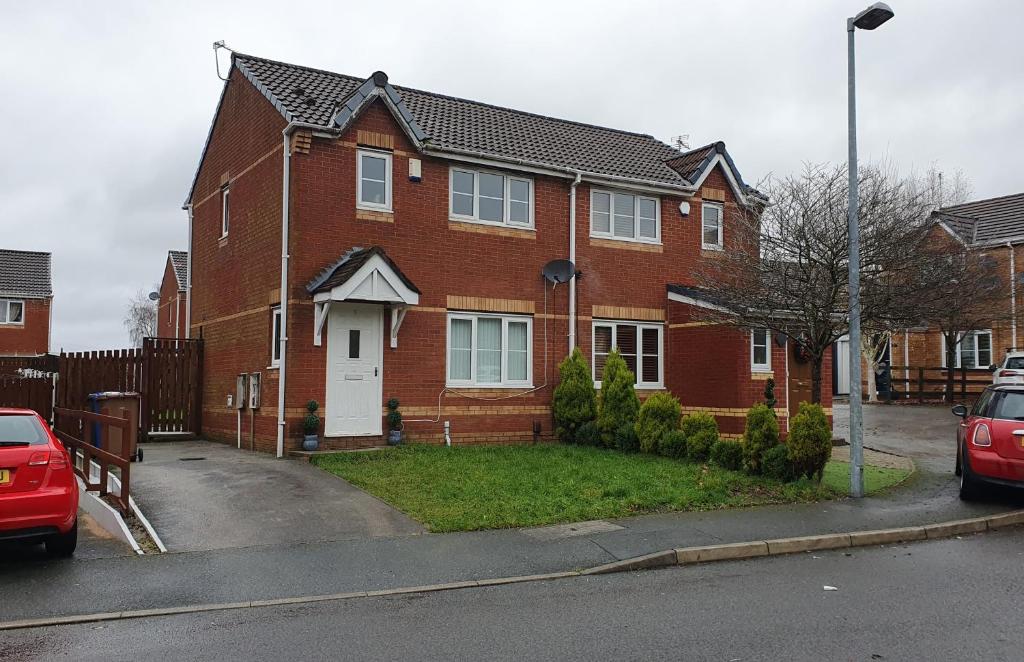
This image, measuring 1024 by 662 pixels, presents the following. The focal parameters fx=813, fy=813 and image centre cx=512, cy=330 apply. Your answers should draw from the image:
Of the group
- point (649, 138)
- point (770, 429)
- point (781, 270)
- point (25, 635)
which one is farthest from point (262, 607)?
point (649, 138)

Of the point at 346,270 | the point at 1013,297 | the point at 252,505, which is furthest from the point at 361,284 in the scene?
the point at 1013,297

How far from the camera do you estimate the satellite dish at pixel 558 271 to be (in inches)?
678

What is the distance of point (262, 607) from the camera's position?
6.69 meters

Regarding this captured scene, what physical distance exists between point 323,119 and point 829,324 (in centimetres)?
959

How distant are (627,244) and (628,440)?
552cm

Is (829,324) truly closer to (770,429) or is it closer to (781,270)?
(781,270)

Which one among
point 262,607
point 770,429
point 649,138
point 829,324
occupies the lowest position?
point 262,607

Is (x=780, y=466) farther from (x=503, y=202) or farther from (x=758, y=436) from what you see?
(x=503, y=202)

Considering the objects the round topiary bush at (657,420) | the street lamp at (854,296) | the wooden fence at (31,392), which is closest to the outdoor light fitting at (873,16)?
the street lamp at (854,296)

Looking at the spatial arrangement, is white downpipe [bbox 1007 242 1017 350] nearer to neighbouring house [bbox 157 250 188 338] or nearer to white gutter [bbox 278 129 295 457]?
white gutter [bbox 278 129 295 457]

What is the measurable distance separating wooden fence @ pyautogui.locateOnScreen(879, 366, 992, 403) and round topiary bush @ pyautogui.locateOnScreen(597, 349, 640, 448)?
17.6 m

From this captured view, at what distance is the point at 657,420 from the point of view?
14281 millimetres

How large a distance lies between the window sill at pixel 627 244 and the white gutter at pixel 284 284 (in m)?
6.73

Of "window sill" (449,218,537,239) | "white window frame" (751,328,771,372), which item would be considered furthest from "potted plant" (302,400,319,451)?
Answer: "white window frame" (751,328,771,372)
